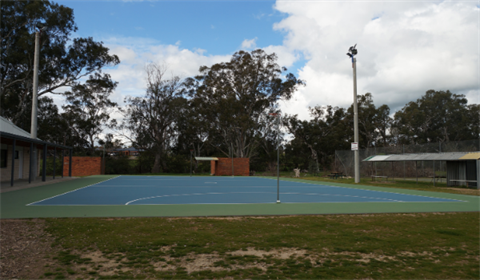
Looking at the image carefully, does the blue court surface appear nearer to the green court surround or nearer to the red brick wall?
the green court surround

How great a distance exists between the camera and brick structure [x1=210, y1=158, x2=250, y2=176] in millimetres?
38594

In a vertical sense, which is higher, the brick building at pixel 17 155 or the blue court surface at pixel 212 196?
the brick building at pixel 17 155

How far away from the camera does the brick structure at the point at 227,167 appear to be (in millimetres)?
38594

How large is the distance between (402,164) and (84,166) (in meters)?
32.1

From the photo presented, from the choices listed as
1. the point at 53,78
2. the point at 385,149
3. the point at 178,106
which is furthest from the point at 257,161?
the point at 53,78

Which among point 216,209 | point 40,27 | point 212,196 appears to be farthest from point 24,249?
point 40,27

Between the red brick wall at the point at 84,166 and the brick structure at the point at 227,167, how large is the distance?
41.4 ft

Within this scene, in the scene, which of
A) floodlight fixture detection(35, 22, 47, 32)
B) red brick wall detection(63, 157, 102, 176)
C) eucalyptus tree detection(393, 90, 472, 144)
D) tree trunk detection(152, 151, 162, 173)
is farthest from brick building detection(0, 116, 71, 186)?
eucalyptus tree detection(393, 90, 472, 144)

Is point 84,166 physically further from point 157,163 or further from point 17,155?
point 17,155

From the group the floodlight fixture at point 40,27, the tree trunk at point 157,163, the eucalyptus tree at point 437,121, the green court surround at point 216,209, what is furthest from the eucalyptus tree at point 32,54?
the eucalyptus tree at point 437,121

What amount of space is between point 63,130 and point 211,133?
19.3m

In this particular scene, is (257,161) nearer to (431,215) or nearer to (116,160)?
(116,160)

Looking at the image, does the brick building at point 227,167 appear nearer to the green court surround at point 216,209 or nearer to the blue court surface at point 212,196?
the blue court surface at point 212,196

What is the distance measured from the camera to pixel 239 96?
156ft
